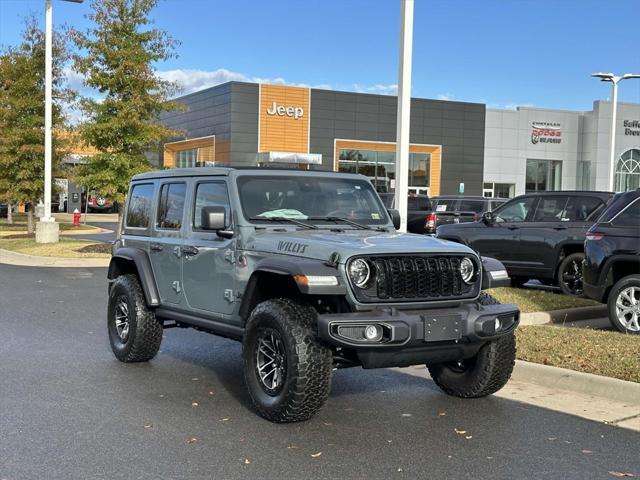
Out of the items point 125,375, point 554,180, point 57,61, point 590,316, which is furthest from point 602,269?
point 554,180

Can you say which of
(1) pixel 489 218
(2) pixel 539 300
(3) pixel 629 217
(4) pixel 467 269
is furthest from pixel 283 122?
(4) pixel 467 269

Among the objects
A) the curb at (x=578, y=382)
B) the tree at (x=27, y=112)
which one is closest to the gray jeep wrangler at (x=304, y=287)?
the curb at (x=578, y=382)

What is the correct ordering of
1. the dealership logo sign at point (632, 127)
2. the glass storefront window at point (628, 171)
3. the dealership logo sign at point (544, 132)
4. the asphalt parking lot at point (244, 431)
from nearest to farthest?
the asphalt parking lot at point (244, 431) → the dealership logo sign at point (544, 132) → the dealership logo sign at point (632, 127) → the glass storefront window at point (628, 171)

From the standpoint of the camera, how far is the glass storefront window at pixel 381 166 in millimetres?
50312

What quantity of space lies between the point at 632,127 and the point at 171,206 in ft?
184

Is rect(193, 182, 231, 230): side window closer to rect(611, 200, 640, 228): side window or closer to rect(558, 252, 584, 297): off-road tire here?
rect(611, 200, 640, 228): side window

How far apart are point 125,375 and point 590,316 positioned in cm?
651

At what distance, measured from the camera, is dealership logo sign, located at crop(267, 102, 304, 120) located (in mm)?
47344

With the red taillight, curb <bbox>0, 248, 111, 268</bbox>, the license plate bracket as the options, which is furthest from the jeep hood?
the red taillight

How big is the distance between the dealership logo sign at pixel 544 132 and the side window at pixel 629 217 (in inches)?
1890

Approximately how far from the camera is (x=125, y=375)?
6910 mm

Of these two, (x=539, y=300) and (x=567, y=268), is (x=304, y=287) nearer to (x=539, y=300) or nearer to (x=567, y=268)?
(x=539, y=300)

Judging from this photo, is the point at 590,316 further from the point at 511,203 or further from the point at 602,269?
the point at 511,203

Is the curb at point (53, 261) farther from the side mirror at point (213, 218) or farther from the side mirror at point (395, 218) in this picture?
the side mirror at point (213, 218)
